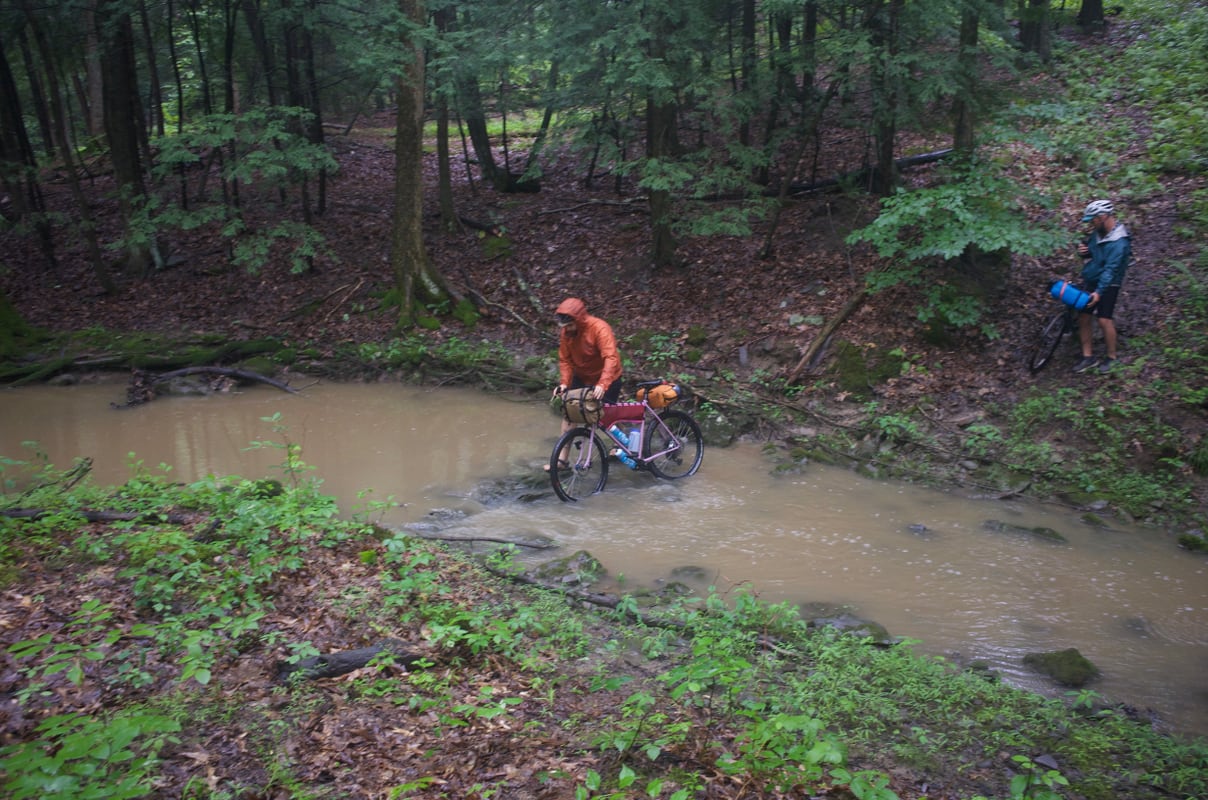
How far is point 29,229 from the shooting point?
616 inches

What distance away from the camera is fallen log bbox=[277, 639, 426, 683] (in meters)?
4.29

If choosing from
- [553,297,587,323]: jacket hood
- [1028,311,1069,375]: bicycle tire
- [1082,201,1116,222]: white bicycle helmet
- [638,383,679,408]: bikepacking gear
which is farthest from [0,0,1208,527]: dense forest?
[553,297,587,323]: jacket hood

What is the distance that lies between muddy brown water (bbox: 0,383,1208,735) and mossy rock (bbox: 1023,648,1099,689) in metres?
0.09

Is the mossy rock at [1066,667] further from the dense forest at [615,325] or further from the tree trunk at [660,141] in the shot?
the tree trunk at [660,141]

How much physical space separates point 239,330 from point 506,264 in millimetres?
5180

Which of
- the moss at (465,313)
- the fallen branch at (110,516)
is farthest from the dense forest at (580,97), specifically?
the fallen branch at (110,516)

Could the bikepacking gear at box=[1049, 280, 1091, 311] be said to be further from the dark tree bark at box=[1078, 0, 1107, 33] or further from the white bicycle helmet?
the dark tree bark at box=[1078, 0, 1107, 33]

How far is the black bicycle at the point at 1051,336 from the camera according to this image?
32.1ft

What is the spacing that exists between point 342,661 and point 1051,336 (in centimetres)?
934

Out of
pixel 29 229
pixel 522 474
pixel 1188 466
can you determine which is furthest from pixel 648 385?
pixel 29 229

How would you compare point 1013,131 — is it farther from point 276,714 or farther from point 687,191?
point 276,714

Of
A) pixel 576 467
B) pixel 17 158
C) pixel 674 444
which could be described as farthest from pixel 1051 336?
pixel 17 158

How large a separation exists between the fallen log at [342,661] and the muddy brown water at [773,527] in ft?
8.11

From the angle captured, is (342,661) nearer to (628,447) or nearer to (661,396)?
(628,447)
